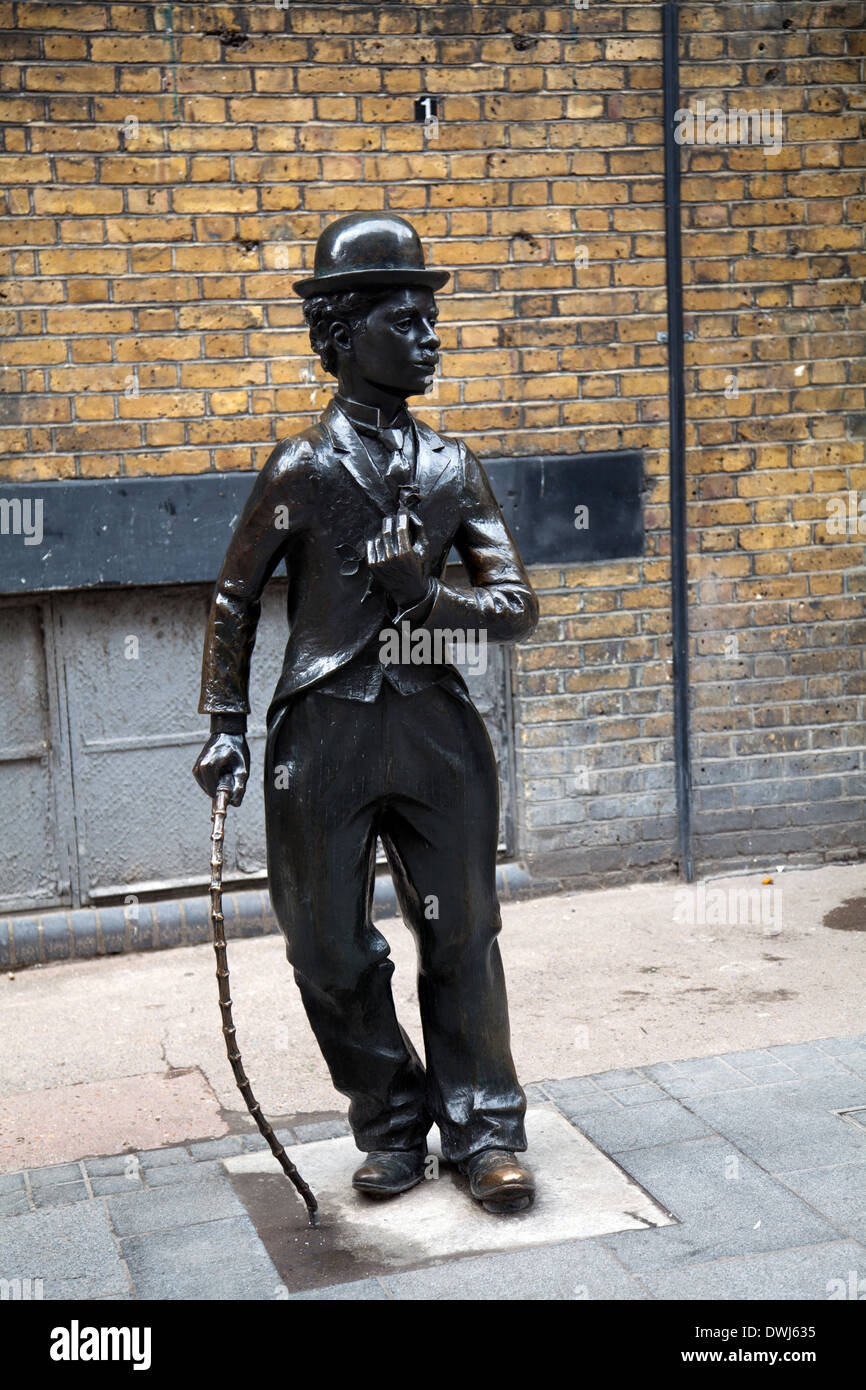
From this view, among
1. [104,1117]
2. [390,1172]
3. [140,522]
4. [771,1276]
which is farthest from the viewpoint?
[140,522]

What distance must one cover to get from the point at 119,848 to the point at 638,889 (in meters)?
2.13

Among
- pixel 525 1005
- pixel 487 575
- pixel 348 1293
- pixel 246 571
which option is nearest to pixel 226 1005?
pixel 348 1293

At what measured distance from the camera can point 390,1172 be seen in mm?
3896

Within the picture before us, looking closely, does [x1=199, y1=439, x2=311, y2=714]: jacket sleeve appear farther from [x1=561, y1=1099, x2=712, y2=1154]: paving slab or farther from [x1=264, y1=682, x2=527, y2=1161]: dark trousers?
[x1=561, y1=1099, x2=712, y2=1154]: paving slab

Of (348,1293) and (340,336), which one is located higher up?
(340,336)

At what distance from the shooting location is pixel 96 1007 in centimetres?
551

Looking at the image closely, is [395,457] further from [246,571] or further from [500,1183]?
[500,1183]

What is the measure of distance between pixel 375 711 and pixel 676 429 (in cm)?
311

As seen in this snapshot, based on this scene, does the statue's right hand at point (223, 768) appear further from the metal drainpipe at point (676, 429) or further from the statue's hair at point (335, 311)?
the metal drainpipe at point (676, 429)

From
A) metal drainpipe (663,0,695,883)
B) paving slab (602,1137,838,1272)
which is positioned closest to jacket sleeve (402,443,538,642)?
paving slab (602,1137,838,1272)

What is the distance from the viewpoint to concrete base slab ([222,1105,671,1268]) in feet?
11.9

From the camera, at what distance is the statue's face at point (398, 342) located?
3.57 meters

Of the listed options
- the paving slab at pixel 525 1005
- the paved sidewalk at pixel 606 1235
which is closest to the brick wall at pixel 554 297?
the paving slab at pixel 525 1005

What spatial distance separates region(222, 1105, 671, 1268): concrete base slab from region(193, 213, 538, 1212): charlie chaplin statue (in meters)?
0.07
